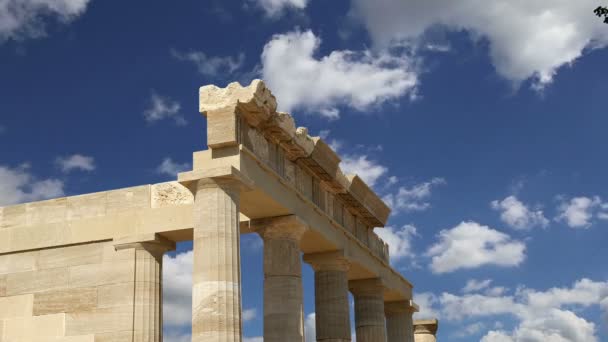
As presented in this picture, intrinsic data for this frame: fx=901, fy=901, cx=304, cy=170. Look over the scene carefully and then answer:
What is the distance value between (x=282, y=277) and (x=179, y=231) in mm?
4257

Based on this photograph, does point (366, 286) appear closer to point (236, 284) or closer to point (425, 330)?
point (425, 330)

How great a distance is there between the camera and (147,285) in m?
34.0

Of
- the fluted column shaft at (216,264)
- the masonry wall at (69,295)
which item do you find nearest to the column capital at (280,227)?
the fluted column shaft at (216,264)

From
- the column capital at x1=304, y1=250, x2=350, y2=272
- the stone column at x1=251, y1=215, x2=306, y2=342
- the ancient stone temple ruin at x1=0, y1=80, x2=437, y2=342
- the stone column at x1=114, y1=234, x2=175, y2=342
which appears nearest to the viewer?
the ancient stone temple ruin at x1=0, y1=80, x2=437, y2=342

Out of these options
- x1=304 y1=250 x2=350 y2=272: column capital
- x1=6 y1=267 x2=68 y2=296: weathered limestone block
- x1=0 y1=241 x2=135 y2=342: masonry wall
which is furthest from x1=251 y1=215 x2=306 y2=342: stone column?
x1=6 y1=267 x2=68 y2=296: weathered limestone block

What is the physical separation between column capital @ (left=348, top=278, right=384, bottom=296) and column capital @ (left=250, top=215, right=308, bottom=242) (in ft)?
35.9

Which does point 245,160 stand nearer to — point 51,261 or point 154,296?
point 154,296

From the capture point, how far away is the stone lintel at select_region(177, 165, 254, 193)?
29.3 meters

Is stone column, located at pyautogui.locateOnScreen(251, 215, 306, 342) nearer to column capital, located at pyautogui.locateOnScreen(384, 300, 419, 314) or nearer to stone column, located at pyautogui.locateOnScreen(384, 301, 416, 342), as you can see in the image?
column capital, located at pyautogui.locateOnScreen(384, 300, 419, 314)

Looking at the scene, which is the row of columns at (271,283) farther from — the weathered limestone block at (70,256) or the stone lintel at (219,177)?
the weathered limestone block at (70,256)

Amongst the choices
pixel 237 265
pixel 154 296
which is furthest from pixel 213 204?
pixel 154 296

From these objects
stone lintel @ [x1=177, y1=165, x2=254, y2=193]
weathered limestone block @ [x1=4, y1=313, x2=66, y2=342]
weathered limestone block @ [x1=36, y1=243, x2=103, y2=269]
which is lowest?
weathered limestone block @ [x1=4, y1=313, x2=66, y2=342]

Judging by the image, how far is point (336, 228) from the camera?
3909 centimetres

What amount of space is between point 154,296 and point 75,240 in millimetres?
4071
